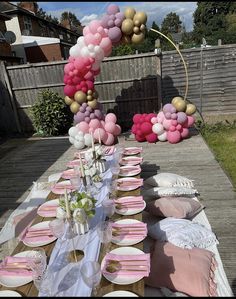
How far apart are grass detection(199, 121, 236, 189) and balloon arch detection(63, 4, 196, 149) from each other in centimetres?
79

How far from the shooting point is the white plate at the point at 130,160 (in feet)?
14.2

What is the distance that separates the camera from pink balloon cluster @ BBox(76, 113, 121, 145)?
7.02 metres

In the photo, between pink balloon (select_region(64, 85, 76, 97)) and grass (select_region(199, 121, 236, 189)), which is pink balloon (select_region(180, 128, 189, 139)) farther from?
pink balloon (select_region(64, 85, 76, 97))

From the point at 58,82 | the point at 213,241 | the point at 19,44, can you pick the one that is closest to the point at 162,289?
the point at 213,241

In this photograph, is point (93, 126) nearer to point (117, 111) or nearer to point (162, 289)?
point (117, 111)

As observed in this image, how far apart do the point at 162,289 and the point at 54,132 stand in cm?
711

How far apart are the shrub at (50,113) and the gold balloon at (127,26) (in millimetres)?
3246

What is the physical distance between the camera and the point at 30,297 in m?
1.97

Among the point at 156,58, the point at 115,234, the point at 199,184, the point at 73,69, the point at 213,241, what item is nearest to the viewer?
the point at 115,234

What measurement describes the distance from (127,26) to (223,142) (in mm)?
3472

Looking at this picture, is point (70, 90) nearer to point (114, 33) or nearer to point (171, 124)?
point (114, 33)

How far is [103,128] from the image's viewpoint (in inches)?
286

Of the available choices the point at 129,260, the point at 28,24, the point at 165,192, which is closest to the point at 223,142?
the point at 165,192

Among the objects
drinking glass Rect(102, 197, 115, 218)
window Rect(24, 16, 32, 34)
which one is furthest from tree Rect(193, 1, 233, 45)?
drinking glass Rect(102, 197, 115, 218)
